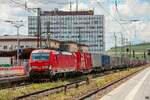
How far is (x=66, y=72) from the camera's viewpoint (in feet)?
165

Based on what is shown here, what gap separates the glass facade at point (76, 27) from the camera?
5950 inches

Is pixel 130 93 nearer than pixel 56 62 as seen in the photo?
Yes

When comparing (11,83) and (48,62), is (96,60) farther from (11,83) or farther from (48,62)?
(11,83)

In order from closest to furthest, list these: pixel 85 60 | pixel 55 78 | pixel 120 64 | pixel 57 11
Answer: pixel 55 78, pixel 85 60, pixel 120 64, pixel 57 11

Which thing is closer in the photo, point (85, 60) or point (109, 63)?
point (85, 60)

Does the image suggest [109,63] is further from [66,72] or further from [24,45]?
[24,45]

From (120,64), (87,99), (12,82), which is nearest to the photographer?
(87,99)

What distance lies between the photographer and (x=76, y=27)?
530 feet

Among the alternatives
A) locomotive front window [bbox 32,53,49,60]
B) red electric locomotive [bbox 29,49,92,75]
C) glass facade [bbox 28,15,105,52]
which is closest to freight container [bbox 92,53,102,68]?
red electric locomotive [bbox 29,49,92,75]

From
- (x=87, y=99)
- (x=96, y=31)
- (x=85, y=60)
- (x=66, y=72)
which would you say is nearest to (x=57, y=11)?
(x=96, y=31)

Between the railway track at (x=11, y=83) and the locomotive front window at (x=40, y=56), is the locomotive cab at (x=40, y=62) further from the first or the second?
the railway track at (x=11, y=83)

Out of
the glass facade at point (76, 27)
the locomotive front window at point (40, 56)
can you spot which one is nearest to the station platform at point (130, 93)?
the locomotive front window at point (40, 56)

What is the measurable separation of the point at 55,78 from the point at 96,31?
427ft

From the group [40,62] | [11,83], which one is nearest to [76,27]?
[40,62]
